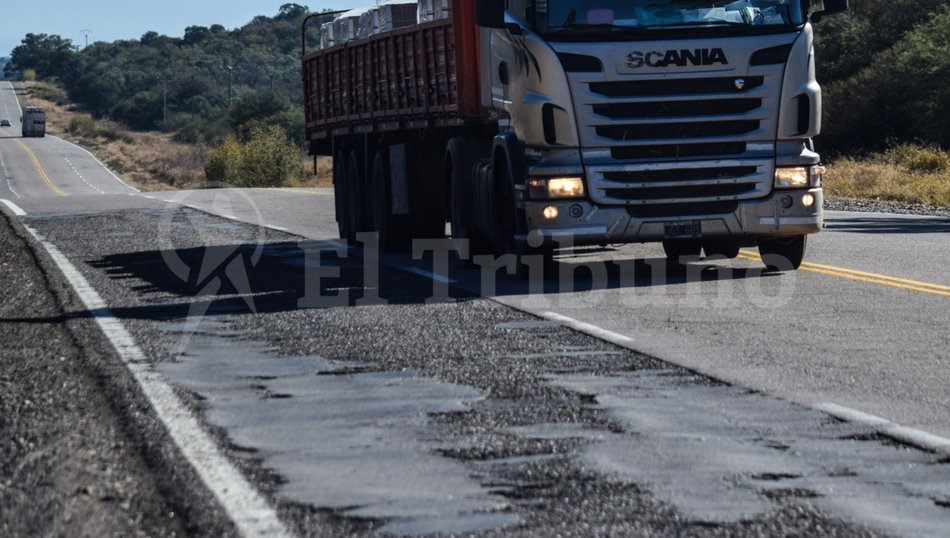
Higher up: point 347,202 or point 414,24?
point 414,24

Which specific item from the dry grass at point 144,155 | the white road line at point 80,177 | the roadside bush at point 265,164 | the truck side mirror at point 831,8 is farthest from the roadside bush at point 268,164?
the truck side mirror at point 831,8

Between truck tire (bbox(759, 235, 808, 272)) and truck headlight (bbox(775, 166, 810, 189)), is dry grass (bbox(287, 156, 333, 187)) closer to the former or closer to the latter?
truck tire (bbox(759, 235, 808, 272))

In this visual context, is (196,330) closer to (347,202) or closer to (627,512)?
(627,512)

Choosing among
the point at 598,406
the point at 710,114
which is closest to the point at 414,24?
the point at 710,114

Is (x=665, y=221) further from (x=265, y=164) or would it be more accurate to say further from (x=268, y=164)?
(x=265, y=164)

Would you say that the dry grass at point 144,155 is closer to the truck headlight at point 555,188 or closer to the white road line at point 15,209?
the white road line at point 15,209

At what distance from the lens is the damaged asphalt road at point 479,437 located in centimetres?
494

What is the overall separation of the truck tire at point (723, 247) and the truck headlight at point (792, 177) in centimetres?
108

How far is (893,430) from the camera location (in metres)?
6.24

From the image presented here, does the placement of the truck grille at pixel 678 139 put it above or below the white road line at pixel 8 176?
above

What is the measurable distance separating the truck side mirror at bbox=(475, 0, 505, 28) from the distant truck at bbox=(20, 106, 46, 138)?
12814cm

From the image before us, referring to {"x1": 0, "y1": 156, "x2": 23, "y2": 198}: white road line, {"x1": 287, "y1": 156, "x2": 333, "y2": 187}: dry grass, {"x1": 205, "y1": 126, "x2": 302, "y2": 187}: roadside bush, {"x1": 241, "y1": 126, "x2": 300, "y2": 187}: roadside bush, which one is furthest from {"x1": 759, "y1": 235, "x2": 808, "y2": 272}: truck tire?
{"x1": 241, "y1": 126, "x2": 300, "y2": 187}: roadside bush

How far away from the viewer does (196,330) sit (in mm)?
10367

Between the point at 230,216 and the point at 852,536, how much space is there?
23.6m
